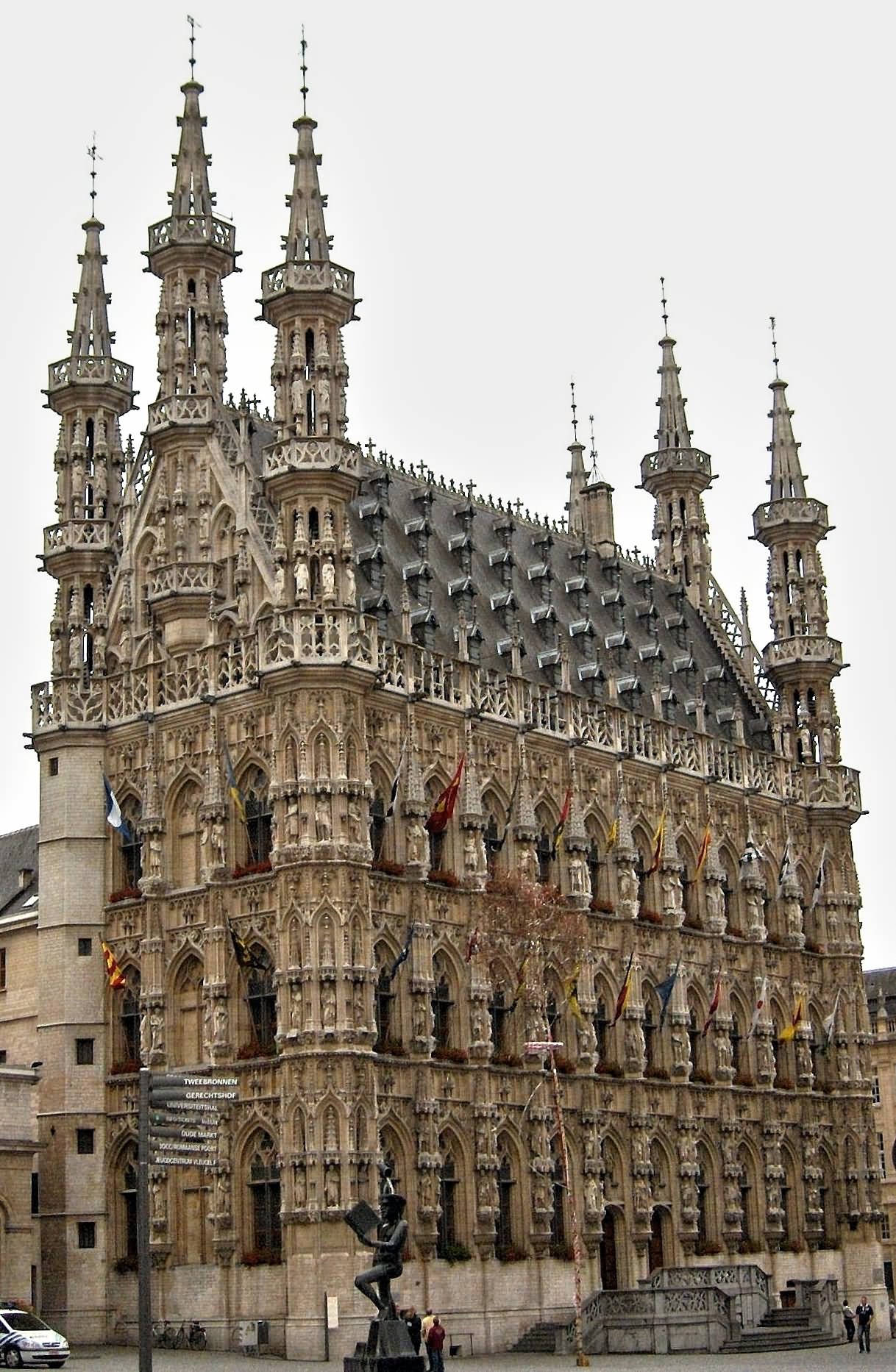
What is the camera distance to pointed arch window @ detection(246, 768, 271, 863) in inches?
2692

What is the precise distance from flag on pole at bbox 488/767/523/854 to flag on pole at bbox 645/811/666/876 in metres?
7.94

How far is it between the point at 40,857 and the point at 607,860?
67.0 ft

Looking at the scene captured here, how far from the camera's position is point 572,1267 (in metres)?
71.4

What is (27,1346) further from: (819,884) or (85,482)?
(819,884)

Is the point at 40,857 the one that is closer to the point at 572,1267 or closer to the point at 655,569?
the point at 572,1267

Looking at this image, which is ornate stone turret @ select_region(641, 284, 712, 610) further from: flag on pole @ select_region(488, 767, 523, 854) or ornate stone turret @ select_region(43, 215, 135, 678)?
ornate stone turret @ select_region(43, 215, 135, 678)

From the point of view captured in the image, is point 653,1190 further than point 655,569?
No

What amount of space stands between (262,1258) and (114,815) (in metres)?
15.4

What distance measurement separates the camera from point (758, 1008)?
274 ft

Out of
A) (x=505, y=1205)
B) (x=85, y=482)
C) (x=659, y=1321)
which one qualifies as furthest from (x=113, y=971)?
(x=659, y=1321)

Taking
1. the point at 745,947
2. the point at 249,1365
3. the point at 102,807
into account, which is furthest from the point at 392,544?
the point at 249,1365

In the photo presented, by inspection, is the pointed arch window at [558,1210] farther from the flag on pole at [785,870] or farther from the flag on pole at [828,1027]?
the flag on pole at [785,870]

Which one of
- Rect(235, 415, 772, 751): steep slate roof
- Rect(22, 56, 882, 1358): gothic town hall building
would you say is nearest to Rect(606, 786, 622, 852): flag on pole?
Rect(22, 56, 882, 1358): gothic town hall building

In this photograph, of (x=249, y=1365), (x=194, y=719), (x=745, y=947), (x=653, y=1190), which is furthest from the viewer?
(x=745, y=947)
